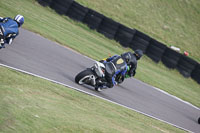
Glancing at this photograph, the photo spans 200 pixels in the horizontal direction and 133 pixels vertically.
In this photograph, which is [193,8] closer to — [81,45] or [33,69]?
[81,45]

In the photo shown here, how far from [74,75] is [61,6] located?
1242cm

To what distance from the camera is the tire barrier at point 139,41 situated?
926 inches

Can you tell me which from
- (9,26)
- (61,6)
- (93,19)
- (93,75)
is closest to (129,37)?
(93,19)

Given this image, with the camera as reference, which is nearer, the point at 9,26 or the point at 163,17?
the point at 9,26

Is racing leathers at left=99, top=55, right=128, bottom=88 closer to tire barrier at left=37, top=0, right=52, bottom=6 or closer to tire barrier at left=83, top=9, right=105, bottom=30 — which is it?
tire barrier at left=83, top=9, right=105, bottom=30

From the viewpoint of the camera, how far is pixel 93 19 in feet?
77.3

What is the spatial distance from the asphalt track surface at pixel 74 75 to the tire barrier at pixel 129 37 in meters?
7.40

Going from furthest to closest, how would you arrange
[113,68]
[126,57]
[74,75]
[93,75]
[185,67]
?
1. [185,67]
2. [126,57]
3. [74,75]
4. [113,68]
5. [93,75]

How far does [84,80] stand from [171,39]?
20.0 m

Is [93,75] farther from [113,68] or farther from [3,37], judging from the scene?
[3,37]

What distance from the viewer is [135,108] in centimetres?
1177

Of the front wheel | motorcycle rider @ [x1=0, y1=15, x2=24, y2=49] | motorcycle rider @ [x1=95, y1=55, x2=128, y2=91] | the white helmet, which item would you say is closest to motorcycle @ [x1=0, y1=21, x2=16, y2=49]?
motorcycle rider @ [x1=0, y1=15, x2=24, y2=49]

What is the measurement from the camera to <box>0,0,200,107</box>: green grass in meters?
17.7

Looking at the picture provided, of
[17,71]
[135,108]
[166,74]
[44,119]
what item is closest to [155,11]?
[166,74]
